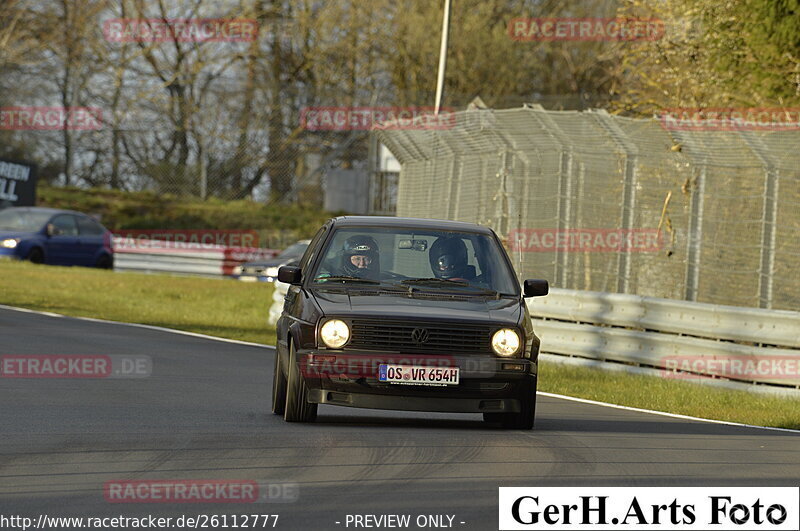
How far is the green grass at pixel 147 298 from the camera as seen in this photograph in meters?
23.2

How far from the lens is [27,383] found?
13133 millimetres

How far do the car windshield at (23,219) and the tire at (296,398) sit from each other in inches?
950

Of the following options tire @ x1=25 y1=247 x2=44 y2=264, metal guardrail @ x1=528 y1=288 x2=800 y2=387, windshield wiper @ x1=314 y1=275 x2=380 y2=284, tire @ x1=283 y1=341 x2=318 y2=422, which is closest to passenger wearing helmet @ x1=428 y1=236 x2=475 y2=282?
windshield wiper @ x1=314 y1=275 x2=380 y2=284

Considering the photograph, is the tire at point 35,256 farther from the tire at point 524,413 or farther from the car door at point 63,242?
the tire at point 524,413

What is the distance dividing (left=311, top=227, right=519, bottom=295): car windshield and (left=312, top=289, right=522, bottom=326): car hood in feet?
0.68

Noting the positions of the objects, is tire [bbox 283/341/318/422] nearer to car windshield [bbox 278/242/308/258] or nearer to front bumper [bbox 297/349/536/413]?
front bumper [bbox 297/349/536/413]

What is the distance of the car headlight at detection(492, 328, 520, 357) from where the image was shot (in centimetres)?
1027

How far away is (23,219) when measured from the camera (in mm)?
33656

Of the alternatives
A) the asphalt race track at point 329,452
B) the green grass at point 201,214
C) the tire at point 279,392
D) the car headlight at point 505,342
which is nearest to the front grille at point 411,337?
the car headlight at point 505,342

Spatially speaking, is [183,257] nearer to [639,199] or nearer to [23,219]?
[23,219]

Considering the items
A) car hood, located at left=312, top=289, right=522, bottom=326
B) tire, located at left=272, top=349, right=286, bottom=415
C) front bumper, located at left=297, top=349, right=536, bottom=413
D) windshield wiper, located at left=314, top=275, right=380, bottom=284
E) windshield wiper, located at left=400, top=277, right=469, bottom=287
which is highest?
windshield wiper, located at left=400, top=277, right=469, bottom=287

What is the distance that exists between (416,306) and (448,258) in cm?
94

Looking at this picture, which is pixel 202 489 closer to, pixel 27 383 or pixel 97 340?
pixel 27 383

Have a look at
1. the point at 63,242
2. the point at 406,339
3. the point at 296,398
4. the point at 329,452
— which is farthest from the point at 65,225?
the point at 329,452
